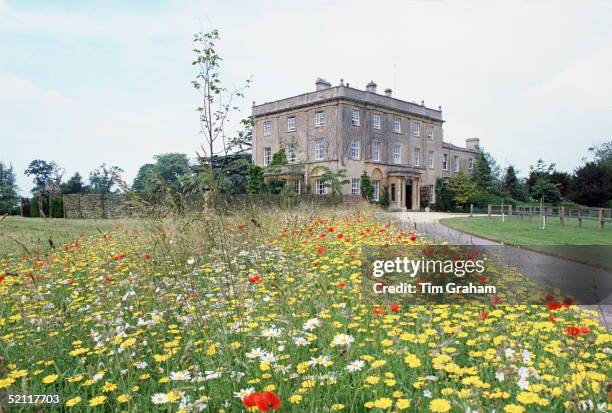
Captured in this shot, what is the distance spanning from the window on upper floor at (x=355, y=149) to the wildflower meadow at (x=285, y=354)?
28.8 meters

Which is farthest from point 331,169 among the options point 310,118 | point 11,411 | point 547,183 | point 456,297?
point 11,411

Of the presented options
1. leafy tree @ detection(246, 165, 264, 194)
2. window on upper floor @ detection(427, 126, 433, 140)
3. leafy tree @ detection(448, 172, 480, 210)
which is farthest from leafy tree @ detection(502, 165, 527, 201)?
leafy tree @ detection(246, 165, 264, 194)

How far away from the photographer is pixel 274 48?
7363mm

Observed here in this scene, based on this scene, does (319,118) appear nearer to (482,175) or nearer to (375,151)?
(375,151)

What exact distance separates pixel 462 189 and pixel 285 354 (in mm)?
39586

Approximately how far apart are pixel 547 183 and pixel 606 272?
41.1m

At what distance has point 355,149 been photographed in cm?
3319

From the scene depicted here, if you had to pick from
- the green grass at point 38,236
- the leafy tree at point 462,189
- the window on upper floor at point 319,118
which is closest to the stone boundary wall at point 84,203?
the green grass at point 38,236

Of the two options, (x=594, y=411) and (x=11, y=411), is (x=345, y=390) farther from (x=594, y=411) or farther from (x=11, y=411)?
(x=11, y=411)

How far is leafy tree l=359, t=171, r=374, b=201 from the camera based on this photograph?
32.5 metres

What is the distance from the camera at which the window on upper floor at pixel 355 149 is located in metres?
32.9

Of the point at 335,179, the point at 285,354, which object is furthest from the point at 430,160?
the point at 285,354

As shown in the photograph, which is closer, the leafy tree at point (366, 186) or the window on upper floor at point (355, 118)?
the leafy tree at point (366, 186)

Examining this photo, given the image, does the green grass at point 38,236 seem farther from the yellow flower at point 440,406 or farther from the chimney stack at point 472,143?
the chimney stack at point 472,143
